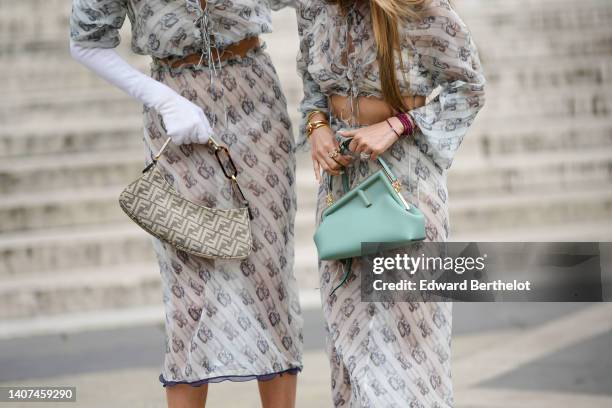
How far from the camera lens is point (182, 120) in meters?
3.22

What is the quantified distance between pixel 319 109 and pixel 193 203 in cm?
47

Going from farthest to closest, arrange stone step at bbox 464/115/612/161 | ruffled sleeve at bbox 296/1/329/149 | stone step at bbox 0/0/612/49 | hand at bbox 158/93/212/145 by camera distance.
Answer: stone step at bbox 0/0/612/49 < stone step at bbox 464/115/612/161 < hand at bbox 158/93/212/145 < ruffled sleeve at bbox 296/1/329/149

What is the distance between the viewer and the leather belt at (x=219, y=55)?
3342 mm

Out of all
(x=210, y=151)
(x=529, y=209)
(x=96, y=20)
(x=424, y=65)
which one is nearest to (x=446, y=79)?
(x=424, y=65)

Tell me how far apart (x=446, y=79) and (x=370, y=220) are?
1.41 feet

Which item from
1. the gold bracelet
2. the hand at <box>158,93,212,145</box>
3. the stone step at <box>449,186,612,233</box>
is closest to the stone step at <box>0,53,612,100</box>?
the stone step at <box>449,186,612,233</box>

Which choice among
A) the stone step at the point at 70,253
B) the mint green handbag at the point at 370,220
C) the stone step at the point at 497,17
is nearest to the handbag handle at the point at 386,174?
the mint green handbag at the point at 370,220

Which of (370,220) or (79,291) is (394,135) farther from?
(79,291)

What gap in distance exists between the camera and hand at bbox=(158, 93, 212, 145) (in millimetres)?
3221

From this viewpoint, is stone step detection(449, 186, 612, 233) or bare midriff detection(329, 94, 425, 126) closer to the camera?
bare midriff detection(329, 94, 425, 126)

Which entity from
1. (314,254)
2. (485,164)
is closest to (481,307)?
(314,254)

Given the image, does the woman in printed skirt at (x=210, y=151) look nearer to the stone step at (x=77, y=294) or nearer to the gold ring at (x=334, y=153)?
the gold ring at (x=334, y=153)

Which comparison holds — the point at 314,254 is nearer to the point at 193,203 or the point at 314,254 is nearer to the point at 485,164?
the point at 485,164

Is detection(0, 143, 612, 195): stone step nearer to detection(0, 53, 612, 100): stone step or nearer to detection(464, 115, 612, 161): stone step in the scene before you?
detection(464, 115, 612, 161): stone step
